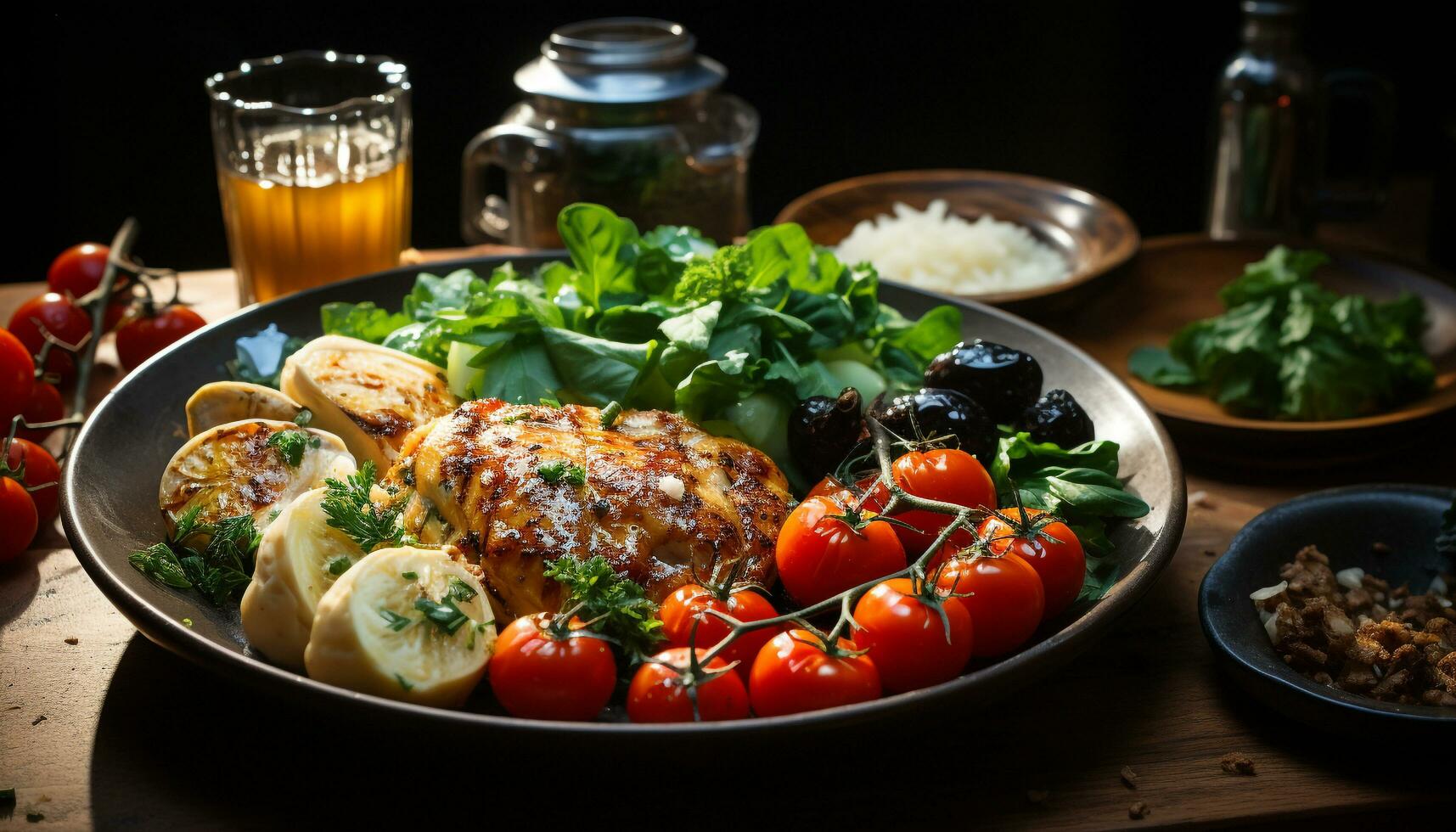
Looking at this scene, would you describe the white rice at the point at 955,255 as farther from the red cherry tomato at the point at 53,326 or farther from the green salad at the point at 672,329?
the red cherry tomato at the point at 53,326

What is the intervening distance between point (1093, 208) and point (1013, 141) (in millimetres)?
1790

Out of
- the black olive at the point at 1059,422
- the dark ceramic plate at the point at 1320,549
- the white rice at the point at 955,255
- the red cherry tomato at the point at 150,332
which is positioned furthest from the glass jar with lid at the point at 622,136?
the dark ceramic plate at the point at 1320,549

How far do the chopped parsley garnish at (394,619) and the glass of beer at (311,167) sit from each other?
63.5 inches

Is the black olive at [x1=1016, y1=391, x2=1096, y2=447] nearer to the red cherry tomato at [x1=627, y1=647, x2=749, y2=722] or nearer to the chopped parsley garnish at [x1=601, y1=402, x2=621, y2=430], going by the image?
the chopped parsley garnish at [x1=601, y1=402, x2=621, y2=430]

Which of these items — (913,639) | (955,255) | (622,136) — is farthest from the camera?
(955,255)

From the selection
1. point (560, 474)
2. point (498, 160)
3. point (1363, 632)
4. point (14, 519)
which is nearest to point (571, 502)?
point (560, 474)

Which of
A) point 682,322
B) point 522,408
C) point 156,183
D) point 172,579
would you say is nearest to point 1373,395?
point 682,322

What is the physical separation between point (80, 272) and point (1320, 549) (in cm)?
264

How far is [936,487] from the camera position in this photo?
5.87ft

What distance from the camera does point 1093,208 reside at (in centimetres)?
334

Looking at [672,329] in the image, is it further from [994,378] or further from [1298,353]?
[1298,353]

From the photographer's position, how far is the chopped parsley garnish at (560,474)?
1.76m

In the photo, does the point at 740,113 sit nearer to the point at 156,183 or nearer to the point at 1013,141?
the point at 1013,141

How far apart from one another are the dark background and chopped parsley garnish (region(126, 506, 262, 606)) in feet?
10.0
